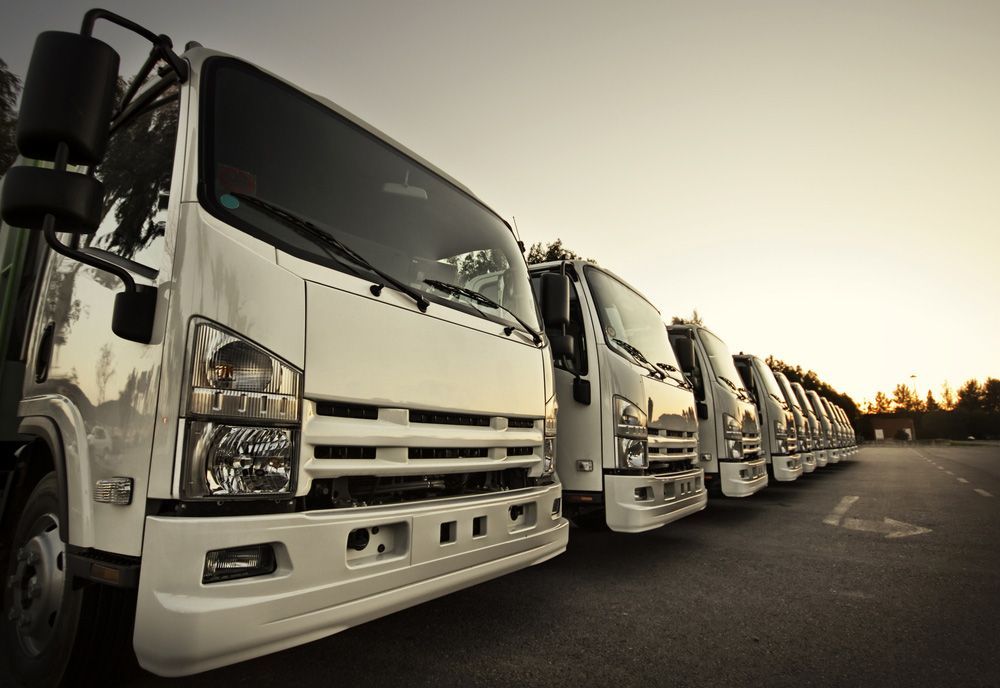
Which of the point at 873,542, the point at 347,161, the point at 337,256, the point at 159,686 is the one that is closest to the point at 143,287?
the point at 337,256

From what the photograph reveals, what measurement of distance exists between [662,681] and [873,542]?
13.9ft

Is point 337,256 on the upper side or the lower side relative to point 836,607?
upper

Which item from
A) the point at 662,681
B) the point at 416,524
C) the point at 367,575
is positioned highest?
the point at 416,524

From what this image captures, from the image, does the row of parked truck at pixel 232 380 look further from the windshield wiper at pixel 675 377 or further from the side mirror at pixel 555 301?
the windshield wiper at pixel 675 377

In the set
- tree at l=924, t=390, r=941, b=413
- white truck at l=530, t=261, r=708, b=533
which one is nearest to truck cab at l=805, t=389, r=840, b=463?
white truck at l=530, t=261, r=708, b=533

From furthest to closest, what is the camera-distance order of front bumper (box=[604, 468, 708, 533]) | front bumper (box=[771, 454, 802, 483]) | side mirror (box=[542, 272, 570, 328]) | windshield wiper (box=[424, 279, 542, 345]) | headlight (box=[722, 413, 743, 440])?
front bumper (box=[771, 454, 802, 483]), headlight (box=[722, 413, 743, 440]), front bumper (box=[604, 468, 708, 533]), side mirror (box=[542, 272, 570, 328]), windshield wiper (box=[424, 279, 542, 345])

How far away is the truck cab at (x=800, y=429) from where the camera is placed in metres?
11.5

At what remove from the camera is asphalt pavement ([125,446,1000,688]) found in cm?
265

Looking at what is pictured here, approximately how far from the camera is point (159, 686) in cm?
244

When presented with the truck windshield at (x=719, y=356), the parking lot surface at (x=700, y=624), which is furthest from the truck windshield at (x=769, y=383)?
the parking lot surface at (x=700, y=624)

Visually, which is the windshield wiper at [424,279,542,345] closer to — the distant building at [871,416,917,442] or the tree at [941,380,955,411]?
the distant building at [871,416,917,442]

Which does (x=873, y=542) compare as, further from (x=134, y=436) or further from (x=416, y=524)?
(x=134, y=436)

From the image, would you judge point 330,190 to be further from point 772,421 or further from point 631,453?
point 772,421

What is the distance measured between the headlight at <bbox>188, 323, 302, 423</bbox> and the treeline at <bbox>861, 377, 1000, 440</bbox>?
10244cm
